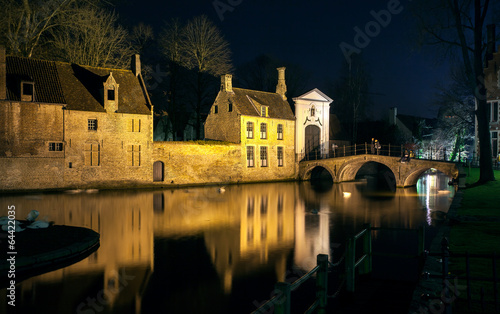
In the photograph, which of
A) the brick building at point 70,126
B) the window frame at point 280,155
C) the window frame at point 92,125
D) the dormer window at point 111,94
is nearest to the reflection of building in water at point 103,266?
the brick building at point 70,126

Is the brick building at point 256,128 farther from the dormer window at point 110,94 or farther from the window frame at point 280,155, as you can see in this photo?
the dormer window at point 110,94

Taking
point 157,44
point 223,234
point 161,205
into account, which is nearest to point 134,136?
point 161,205

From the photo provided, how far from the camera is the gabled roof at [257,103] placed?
105 feet

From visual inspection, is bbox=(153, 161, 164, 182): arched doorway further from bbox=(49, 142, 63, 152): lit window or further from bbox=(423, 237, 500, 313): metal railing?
bbox=(423, 237, 500, 313): metal railing

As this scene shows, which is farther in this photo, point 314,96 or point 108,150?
point 314,96

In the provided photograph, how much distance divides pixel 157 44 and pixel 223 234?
25745mm

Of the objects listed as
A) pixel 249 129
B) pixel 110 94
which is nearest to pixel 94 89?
pixel 110 94

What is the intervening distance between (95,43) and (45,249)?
22881mm

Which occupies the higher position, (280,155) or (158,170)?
(280,155)

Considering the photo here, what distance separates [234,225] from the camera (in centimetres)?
1476

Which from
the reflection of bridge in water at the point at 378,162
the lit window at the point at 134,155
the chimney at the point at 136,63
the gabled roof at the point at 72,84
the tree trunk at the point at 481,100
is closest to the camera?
the tree trunk at the point at 481,100

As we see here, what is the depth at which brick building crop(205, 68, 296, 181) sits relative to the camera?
31875 millimetres

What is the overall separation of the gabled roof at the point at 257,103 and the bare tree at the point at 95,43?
8.83 metres

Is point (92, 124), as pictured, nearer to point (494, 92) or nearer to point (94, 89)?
point (94, 89)
